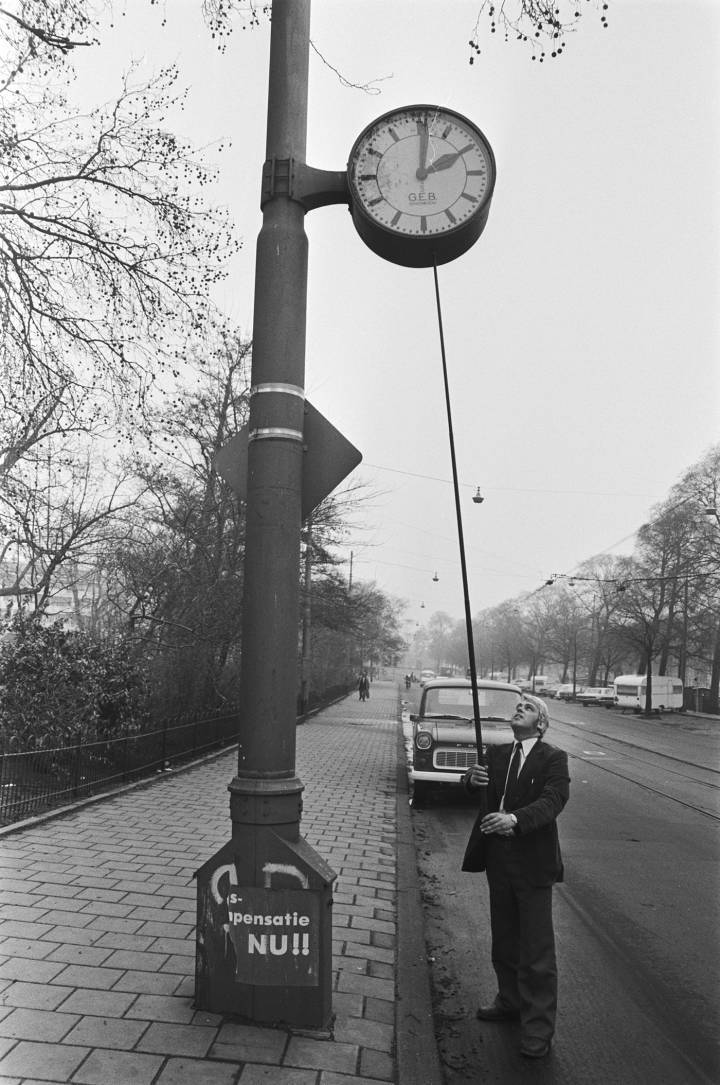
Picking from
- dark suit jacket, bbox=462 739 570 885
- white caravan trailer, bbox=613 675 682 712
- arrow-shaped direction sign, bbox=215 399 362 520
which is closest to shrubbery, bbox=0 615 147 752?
arrow-shaped direction sign, bbox=215 399 362 520

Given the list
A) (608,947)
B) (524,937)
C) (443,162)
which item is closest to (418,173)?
(443,162)

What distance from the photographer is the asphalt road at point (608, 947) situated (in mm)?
3686

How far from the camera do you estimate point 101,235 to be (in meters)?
8.98

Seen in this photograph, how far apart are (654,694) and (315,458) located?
151 ft

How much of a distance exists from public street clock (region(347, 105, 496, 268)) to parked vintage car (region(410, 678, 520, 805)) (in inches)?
281

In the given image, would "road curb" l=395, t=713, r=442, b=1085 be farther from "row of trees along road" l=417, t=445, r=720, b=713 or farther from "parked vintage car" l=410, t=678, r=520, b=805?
"row of trees along road" l=417, t=445, r=720, b=713

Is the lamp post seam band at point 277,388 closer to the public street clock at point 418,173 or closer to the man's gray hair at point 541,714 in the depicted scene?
the public street clock at point 418,173

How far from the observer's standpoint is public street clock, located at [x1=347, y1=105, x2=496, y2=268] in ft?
12.7

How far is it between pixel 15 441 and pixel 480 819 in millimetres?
9295

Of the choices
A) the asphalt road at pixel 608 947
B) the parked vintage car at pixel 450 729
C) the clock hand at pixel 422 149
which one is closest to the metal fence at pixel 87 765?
the parked vintage car at pixel 450 729

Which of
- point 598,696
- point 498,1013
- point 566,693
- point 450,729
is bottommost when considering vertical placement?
point 566,693

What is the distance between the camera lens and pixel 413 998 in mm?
4125

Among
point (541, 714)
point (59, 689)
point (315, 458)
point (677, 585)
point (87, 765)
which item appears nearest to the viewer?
point (315, 458)

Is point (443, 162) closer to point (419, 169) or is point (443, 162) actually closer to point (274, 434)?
point (419, 169)
